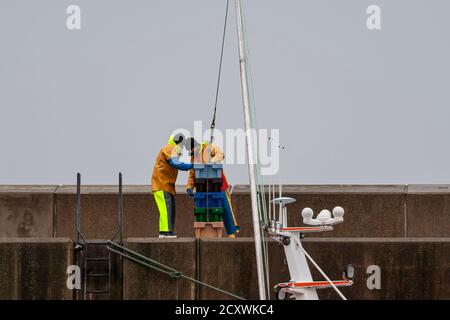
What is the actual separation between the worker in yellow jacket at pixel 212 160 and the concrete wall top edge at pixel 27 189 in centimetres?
432

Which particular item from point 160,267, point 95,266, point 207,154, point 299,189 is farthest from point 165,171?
point 299,189

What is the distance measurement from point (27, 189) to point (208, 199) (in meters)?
5.36

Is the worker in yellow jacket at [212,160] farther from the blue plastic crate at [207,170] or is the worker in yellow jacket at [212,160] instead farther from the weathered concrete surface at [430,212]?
the weathered concrete surface at [430,212]

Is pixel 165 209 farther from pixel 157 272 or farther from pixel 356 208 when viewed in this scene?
pixel 356 208

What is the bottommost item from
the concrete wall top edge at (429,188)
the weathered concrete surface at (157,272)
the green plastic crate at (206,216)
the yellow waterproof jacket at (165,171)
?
the weathered concrete surface at (157,272)

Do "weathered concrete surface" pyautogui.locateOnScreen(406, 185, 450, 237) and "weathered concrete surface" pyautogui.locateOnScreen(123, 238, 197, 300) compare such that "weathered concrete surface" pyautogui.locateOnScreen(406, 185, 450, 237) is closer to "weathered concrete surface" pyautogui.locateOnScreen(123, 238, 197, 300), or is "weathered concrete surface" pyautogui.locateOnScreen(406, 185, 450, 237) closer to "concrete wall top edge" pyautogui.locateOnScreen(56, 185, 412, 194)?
"concrete wall top edge" pyautogui.locateOnScreen(56, 185, 412, 194)

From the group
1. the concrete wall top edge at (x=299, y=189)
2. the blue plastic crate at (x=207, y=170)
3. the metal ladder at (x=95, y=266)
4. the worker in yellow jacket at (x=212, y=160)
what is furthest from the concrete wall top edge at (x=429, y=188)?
the metal ladder at (x=95, y=266)

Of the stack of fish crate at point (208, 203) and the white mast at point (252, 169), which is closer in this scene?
the white mast at point (252, 169)

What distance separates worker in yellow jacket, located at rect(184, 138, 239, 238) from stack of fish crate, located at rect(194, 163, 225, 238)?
0.16 m

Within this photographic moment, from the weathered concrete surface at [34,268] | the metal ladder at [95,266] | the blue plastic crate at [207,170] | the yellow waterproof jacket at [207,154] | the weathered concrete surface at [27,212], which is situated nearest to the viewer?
the weathered concrete surface at [34,268]

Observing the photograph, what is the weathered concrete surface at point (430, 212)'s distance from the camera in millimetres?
33125

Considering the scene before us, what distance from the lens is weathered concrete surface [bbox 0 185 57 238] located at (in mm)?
33500

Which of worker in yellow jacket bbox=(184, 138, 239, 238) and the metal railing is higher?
worker in yellow jacket bbox=(184, 138, 239, 238)

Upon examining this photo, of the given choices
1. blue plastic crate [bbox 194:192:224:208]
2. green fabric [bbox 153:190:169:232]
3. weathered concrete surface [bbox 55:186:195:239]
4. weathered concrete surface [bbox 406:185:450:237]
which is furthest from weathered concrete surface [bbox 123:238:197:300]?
weathered concrete surface [bbox 406:185:450:237]
